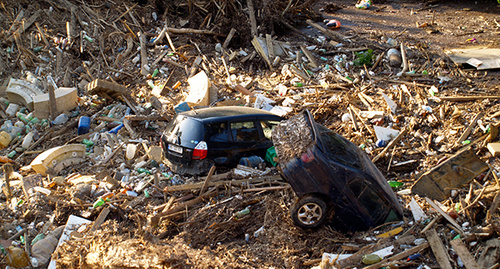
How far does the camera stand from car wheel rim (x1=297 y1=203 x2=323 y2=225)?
5.82 metres

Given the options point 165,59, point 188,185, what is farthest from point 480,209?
point 165,59

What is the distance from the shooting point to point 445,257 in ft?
16.1

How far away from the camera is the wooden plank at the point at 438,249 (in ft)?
15.9

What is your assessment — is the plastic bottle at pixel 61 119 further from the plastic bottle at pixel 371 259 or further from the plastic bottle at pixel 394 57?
the plastic bottle at pixel 394 57

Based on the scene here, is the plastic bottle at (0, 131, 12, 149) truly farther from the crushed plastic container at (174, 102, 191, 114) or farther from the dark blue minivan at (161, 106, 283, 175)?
the dark blue minivan at (161, 106, 283, 175)

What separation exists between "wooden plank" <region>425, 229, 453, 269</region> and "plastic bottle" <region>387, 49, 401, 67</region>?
785 cm

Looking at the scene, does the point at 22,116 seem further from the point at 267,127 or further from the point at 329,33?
the point at 329,33

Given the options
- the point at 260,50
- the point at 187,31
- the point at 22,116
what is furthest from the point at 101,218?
the point at 187,31

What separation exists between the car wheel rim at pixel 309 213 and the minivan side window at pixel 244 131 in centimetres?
227

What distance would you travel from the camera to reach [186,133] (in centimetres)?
727

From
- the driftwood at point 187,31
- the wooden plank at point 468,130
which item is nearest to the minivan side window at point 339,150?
the wooden plank at point 468,130

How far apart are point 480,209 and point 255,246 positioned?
12.3ft

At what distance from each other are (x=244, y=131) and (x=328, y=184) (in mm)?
2471

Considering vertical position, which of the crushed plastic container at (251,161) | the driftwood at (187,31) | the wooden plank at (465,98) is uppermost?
the wooden plank at (465,98)
